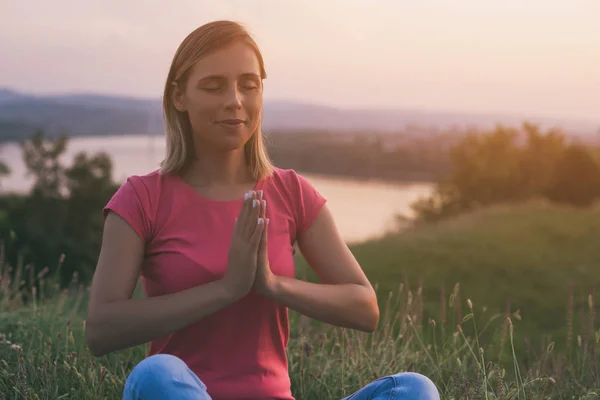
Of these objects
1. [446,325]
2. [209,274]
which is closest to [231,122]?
[209,274]

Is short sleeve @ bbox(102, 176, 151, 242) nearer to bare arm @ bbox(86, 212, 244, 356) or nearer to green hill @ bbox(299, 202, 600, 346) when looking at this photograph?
bare arm @ bbox(86, 212, 244, 356)

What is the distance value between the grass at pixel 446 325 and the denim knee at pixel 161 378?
1.12 m

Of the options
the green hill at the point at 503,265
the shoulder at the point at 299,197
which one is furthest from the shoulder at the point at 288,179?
the green hill at the point at 503,265

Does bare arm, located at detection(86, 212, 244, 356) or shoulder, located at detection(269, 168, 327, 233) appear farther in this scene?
shoulder, located at detection(269, 168, 327, 233)

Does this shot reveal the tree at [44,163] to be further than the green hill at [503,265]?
Yes

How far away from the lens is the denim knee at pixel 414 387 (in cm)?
305

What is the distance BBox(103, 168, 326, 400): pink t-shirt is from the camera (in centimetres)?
313

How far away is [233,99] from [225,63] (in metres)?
0.17

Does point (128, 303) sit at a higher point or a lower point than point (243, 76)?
lower

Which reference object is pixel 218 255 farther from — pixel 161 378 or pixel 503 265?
pixel 503 265

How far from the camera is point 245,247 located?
2.93 meters

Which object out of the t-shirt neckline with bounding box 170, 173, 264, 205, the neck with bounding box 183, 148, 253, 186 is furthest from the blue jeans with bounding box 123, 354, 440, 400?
the neck with bounding box 183, 148, 253, 186

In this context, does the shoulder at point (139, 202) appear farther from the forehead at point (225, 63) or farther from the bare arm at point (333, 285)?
the bare arm at point (333, 285)

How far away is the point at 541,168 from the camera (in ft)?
139
